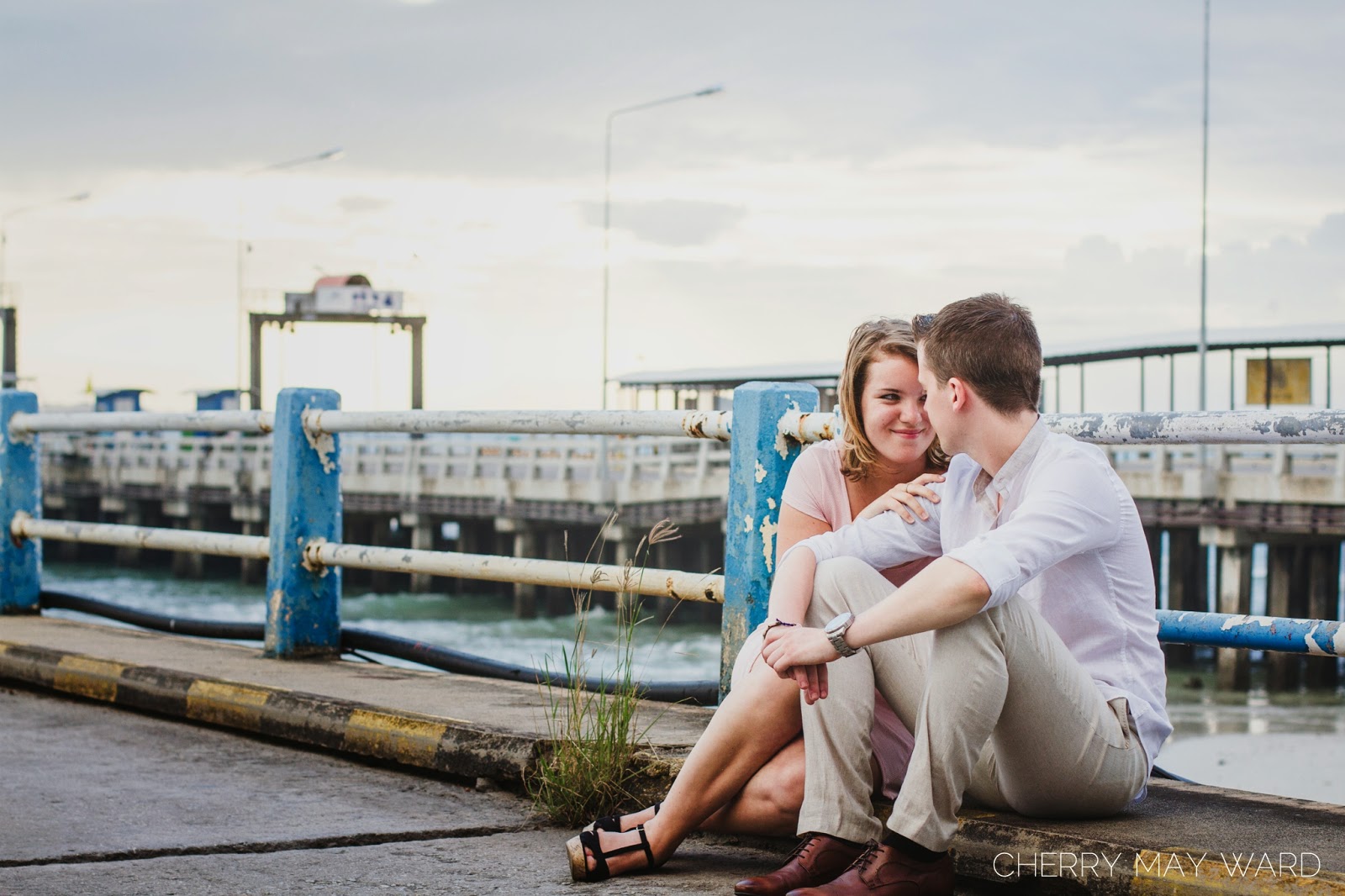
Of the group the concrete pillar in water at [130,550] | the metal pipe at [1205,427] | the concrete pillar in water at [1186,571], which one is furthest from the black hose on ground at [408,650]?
the concrete pillar in water at [130,550]

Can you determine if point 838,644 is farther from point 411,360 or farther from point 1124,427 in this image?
point 411,360

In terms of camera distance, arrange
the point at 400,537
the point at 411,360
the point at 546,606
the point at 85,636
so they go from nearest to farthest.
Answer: the point at 85,636, the point at 546,606, the point at 400,537, the point at 411,360

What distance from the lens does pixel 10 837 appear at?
99.9 inches

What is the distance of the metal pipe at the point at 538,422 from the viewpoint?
3.21m

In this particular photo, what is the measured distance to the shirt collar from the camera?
2.18 metres

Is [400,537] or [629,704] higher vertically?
[629,704]

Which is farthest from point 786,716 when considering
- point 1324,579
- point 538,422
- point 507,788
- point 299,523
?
A: point 1324,579

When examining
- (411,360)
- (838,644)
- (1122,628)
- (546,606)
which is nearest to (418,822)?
(838,644)

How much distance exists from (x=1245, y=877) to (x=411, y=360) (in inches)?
2016

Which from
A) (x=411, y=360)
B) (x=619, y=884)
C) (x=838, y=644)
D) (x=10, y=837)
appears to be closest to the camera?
(x=838, y=644)

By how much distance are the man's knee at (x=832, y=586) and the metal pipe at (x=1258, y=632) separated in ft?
2.01

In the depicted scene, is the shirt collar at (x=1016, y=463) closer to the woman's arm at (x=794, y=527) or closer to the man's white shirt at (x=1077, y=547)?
the man's white shirt at (x=1077, y=547)

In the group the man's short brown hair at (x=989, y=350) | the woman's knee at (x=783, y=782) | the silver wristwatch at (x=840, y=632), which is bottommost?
the woman's knee at (x=783, y=782)

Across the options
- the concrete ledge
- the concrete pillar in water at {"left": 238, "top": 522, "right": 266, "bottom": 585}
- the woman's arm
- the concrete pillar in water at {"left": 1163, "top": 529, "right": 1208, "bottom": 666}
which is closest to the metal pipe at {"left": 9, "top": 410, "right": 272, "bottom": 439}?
the concrete ledge
